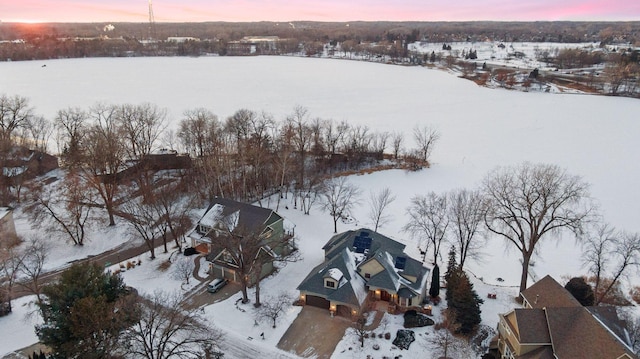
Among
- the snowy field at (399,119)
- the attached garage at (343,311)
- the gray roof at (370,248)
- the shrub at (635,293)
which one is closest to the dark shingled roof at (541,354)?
the snowy field at (399,119)

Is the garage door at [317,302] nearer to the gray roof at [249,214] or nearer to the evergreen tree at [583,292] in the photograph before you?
the gray roof at [249,214]

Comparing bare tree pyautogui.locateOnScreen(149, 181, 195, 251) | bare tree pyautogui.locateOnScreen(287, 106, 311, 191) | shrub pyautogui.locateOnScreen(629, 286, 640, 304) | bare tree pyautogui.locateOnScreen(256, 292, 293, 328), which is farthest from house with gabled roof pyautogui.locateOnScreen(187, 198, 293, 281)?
shrub pyautogui.locateOnScreen(629, 286, 640, 304)

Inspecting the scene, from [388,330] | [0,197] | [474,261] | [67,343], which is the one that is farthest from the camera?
[0,197]

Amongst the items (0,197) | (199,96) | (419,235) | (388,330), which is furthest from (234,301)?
(199,96)

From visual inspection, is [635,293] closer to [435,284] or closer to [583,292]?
[583,292]

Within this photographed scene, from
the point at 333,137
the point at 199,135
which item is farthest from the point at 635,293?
the point at 199,135

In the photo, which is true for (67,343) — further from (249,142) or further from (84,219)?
(249,142)

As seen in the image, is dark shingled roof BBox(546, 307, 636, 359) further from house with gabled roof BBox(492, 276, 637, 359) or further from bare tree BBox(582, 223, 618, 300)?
bare tree BBox(582, 223, 618, 300)

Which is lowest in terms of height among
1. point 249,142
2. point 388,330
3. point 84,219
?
point 388,330
